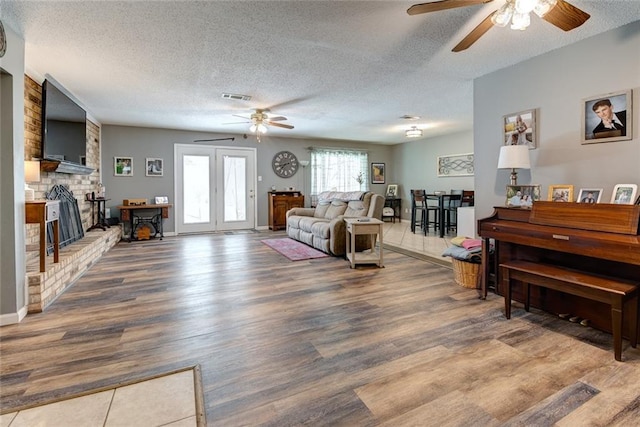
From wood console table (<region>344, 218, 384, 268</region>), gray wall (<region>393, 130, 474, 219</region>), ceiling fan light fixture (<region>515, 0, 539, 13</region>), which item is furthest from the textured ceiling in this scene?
gray wall (<region>393, 130, 474, 219</region>)

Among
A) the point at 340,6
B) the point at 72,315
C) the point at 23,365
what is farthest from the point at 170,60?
the point at 23,365

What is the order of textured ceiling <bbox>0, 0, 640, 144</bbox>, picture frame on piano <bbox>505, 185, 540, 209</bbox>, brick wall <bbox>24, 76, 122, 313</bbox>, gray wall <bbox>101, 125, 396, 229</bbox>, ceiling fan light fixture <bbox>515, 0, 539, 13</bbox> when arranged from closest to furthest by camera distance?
ceiling fan light fixture <bbox>515, 0, 539, 13</bbox> < textured ceiling <bbox>0, 0, 640, 144</bbox> < brick wall <bbox>24, 76, 122, 313</bbox> < picture frame on piano <bbox>505, 185, 540, 209</bbox> < gray wall <bbox>101, 125, 396, 229</bbox>

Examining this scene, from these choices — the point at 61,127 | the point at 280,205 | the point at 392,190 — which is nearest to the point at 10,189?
the point at 61,127

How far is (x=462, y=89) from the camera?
4031mm

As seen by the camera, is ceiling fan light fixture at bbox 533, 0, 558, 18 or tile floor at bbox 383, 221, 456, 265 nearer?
ceiling fan light fixture at bbox 533, 0, 558, 18

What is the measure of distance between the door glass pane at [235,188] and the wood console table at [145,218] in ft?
4.23

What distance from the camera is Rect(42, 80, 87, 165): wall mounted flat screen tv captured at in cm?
336

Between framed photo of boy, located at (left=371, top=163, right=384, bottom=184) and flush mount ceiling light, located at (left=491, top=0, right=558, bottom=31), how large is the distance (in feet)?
23.2

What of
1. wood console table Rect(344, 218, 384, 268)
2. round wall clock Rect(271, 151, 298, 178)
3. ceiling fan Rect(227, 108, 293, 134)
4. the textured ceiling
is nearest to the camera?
the textured ceiling

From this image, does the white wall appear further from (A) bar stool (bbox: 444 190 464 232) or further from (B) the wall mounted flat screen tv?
(A) bar stool (bbox: 444 190 464 232)

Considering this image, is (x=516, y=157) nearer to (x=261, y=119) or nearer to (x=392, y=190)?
(x=261, y=119)

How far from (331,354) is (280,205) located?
18.6ft

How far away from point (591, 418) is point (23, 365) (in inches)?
117

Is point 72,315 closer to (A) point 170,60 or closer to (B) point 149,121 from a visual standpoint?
(A) point 170,60
